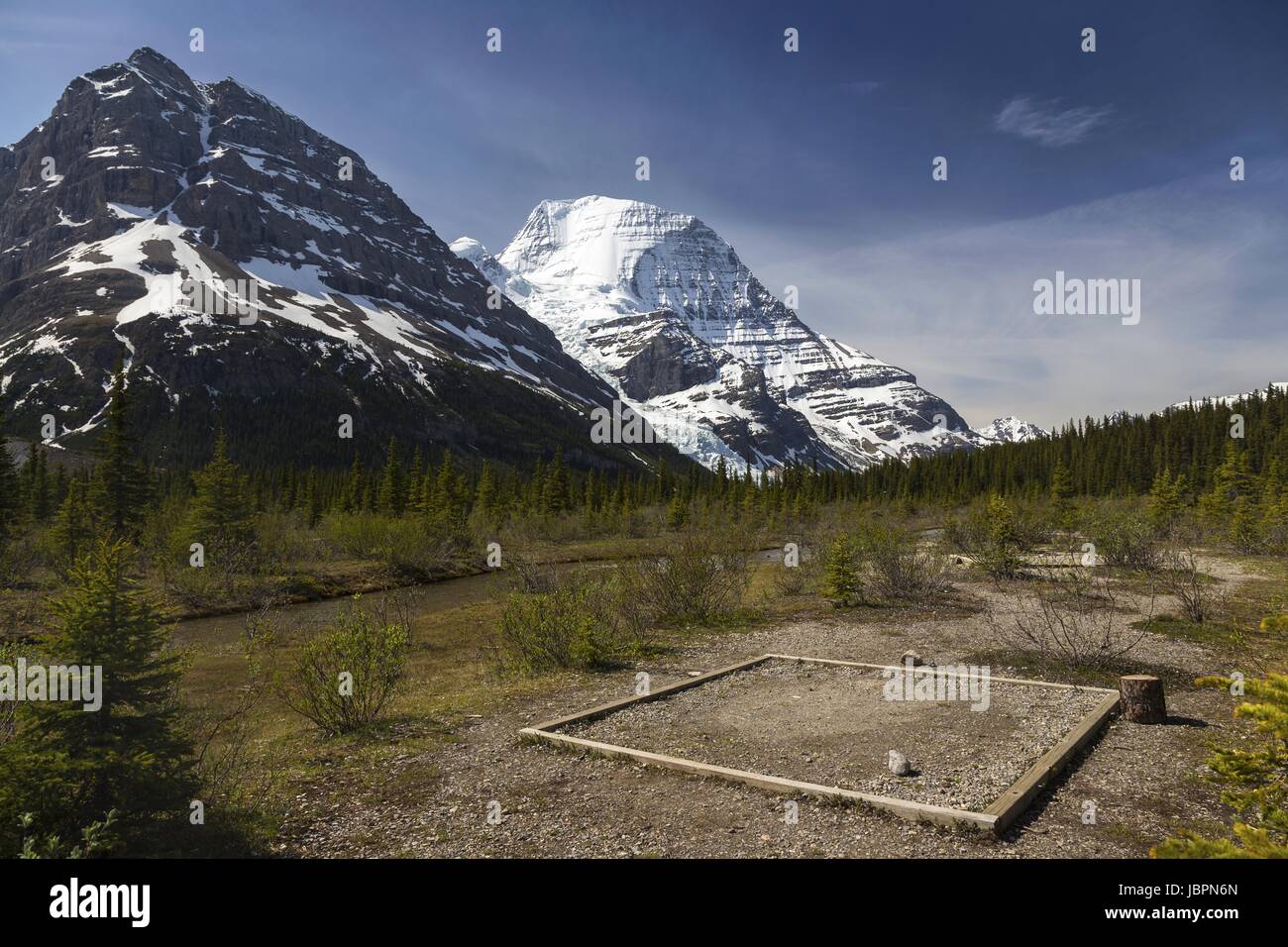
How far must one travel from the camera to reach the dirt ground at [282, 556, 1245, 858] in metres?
7.38

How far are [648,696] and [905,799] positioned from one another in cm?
603

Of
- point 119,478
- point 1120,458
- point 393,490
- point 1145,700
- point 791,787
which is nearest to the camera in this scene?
point 791,787

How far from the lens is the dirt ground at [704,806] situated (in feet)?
24.2

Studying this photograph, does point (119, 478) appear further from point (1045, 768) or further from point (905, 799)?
point (1045, 768)

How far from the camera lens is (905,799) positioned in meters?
8.41

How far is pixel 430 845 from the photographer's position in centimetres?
751

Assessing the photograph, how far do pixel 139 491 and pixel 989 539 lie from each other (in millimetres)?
46976

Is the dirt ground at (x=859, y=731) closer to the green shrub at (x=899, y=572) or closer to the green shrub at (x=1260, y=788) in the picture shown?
the green shrub at (x=1260, y=788)

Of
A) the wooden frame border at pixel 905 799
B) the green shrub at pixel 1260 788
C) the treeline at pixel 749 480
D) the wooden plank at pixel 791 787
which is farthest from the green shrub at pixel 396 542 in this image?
the green shrub at pixel 1260 788

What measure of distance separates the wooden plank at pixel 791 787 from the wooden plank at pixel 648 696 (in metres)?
0.51

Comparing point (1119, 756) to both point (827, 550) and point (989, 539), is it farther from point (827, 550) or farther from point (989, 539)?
point (989, 539)

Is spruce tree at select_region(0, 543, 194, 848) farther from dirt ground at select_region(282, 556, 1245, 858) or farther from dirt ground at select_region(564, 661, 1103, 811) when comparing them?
dirt ground at select_region(564, 661, 1103, 811)

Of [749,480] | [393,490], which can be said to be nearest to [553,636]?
[393,490]
